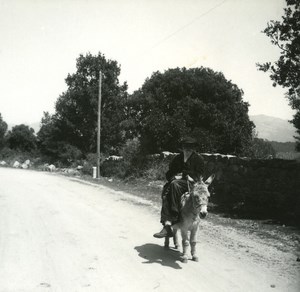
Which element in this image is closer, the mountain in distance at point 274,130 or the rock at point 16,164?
the rock at point 16,164

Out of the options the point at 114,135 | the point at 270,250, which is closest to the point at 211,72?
the point at 114,135

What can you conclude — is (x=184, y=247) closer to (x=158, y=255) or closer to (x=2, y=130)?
(x=158, y=255)

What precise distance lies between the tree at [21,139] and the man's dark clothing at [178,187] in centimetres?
6593

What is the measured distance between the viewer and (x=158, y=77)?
125 ft

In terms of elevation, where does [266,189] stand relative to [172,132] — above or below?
below

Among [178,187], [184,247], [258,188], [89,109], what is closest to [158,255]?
[184,247]

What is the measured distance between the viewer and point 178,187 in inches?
261

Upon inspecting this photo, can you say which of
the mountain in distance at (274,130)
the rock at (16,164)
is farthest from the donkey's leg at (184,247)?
the mountain in distance at (274,130)

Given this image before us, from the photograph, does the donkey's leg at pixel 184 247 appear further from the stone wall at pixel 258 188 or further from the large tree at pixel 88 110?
the large tree at pixel 88 110

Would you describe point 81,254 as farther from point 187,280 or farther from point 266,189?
point 266,189

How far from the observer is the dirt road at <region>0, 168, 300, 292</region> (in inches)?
203

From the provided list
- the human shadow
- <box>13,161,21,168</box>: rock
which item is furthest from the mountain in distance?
the human shadow

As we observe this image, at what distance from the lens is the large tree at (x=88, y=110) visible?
4156cm

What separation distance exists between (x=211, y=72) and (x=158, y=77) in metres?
5.85
